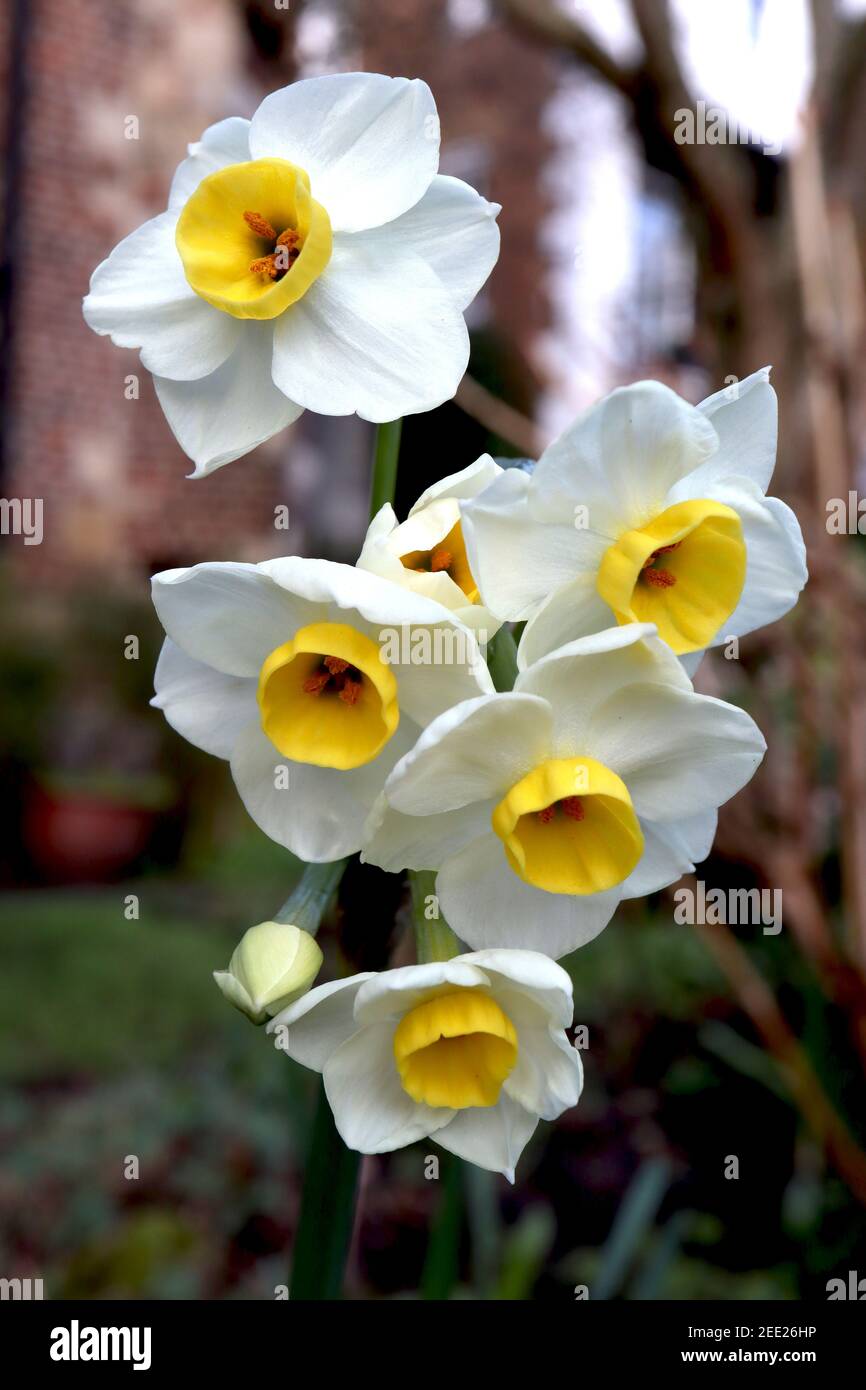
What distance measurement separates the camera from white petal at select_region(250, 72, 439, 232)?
0.60 metres

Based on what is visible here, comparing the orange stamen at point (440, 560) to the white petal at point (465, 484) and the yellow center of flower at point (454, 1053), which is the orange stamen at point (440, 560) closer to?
the white petal at point (465, 484)

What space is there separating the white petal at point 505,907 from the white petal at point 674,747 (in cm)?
6

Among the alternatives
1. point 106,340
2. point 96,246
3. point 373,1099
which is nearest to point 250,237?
point 373,1099

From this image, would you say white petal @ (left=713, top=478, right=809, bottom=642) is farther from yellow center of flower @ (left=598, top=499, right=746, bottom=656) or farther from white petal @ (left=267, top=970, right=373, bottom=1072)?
white petal @ (left=267, top=970, right=373, bottom=1072)

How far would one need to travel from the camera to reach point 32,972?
337 centimetres

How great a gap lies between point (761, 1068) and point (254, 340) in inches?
84.9

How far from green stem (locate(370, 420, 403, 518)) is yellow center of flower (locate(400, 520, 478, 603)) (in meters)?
0.04

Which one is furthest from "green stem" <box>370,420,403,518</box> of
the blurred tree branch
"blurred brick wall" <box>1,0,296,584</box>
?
"blurred brick wall" <box>1,0,296,584</box>

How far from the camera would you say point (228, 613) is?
574mm

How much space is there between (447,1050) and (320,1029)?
69 millimetres

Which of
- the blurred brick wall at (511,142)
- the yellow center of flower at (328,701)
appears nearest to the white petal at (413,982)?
the yellow center of flower at (328,701)

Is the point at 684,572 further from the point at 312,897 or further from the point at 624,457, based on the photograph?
the point at 312,897

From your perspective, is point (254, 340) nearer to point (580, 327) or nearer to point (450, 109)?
point (580, 327)

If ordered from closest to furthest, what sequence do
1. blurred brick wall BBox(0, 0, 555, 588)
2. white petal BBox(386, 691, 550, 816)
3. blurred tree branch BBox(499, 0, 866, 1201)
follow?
white petal BBox(386, 691, 550, 816) < blurred tree branch BBox(499, 0, 866, 1201) < blurred brick wall BBox(0, 0, 555, 588)
